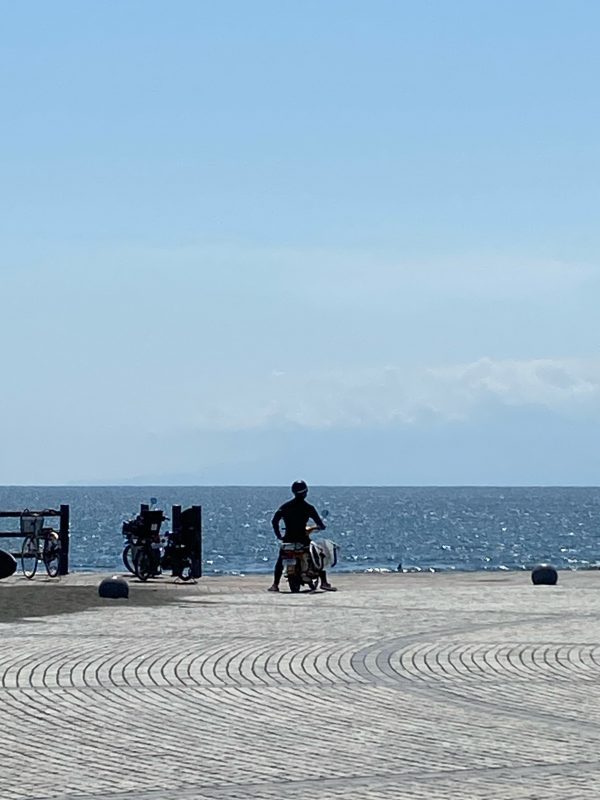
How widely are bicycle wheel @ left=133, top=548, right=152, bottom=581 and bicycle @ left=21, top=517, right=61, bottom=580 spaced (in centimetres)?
157

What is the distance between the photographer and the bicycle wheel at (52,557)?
28.8 metres

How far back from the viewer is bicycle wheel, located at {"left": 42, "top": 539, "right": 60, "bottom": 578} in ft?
94.3

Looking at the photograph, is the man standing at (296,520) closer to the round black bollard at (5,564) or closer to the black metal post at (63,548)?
the round black bollard at (5,564)

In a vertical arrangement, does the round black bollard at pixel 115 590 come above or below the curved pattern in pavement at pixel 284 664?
above

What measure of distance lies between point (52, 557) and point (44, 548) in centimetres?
28

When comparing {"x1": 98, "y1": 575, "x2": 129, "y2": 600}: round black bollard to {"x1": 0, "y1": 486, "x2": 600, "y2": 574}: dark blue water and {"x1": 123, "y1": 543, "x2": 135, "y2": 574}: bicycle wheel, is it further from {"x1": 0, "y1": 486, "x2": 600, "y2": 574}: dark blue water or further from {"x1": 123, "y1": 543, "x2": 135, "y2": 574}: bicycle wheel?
{"x1": 0, "y1": 486, "x2": 600, "y2": 574}: dark blue water

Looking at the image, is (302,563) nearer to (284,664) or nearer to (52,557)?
(52,557)

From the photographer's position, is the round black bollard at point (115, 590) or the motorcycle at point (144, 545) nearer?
the round black bollard at point (115, 590)

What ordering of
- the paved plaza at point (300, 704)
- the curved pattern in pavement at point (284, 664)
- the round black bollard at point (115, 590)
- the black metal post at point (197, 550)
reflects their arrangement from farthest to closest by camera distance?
the black metal post at point (197, 550) < the round black bollard at point (115, 590) < the curved pattern in pavement at point (284, 664) < the paved plaza at point (300, 704)

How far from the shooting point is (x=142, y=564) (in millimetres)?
27906

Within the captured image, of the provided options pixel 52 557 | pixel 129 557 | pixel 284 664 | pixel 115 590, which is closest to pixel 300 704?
pixel 284 664

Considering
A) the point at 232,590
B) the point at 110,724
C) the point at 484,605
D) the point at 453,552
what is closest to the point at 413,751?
the point at 110,724

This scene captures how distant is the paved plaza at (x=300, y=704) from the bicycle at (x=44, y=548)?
8.10 meters

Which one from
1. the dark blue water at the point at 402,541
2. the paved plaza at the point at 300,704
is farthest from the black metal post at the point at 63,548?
the dark blue water at the point at 402,541
